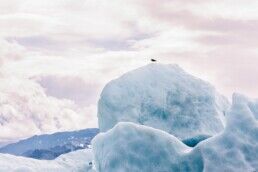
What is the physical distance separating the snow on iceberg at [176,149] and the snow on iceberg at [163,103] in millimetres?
7984

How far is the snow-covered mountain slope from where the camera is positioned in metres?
19.8

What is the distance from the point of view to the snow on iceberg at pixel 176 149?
42.1 ft

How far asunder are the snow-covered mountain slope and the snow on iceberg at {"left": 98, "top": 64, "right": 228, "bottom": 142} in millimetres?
2250

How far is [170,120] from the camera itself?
2192cm

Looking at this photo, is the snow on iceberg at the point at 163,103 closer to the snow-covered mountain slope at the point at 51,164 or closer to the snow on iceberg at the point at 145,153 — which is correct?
the snow-covered mountain slope at the point at 51,164

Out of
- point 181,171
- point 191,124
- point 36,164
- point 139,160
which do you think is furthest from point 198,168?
point 36,164

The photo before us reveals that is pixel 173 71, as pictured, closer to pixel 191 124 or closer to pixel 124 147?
pixel 191 124

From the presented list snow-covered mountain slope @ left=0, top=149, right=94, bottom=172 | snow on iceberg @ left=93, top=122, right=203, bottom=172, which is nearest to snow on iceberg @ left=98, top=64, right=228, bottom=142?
snow-covered mountain slope @ left=0, top=149, right=94, bottom=172

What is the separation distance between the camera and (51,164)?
22.0 m

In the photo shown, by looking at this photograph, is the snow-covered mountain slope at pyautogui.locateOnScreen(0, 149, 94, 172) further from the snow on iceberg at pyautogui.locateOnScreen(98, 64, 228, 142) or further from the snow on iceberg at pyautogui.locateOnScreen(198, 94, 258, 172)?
the snow on iceberg at pyautogui.locateOnScreen(198, 94, 258, 172)

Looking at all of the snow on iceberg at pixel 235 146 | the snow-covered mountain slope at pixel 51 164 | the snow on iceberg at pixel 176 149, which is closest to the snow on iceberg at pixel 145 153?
the snow on iceberg at pixel 176 149

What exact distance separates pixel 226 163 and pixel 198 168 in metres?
0.78

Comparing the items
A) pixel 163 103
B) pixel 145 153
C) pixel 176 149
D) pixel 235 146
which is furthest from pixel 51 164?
pixel 235 146

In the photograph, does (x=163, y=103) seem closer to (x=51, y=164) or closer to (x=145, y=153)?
(x=51, y=164)
